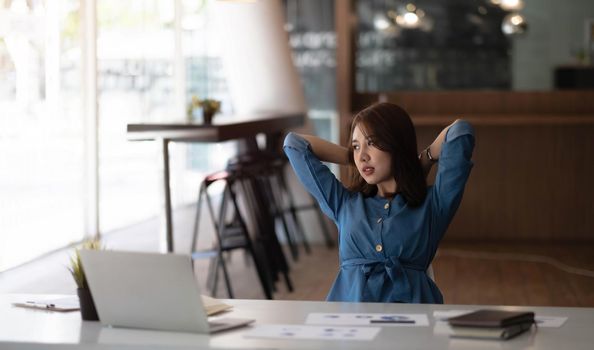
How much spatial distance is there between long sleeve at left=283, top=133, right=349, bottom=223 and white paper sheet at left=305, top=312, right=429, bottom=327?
2.14ft

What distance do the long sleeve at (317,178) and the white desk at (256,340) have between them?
59 centimetres

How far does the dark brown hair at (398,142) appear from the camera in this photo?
2.93 metres

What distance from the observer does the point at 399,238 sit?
2.94 metres

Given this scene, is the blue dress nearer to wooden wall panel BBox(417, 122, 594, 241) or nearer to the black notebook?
the black notebook

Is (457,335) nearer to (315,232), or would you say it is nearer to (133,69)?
(315,232)

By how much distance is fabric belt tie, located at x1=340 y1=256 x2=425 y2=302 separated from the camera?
291 centimetres

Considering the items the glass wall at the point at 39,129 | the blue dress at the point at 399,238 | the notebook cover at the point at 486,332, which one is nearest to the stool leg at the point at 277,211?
the glass wall at the point at 39,129

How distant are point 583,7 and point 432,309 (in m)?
6.61

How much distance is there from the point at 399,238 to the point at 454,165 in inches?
10.6

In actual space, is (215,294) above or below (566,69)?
below

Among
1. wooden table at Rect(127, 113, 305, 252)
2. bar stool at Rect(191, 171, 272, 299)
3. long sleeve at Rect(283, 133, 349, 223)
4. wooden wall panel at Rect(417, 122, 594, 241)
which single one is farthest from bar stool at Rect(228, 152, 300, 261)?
long sleeve at Rect(283, 133, 349, 223)

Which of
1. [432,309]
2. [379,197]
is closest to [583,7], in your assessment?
[379,197]

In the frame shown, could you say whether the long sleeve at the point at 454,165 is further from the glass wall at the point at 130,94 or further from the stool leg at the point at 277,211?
the glass wall at the point at 130,94

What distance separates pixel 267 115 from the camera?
8.20 metres
